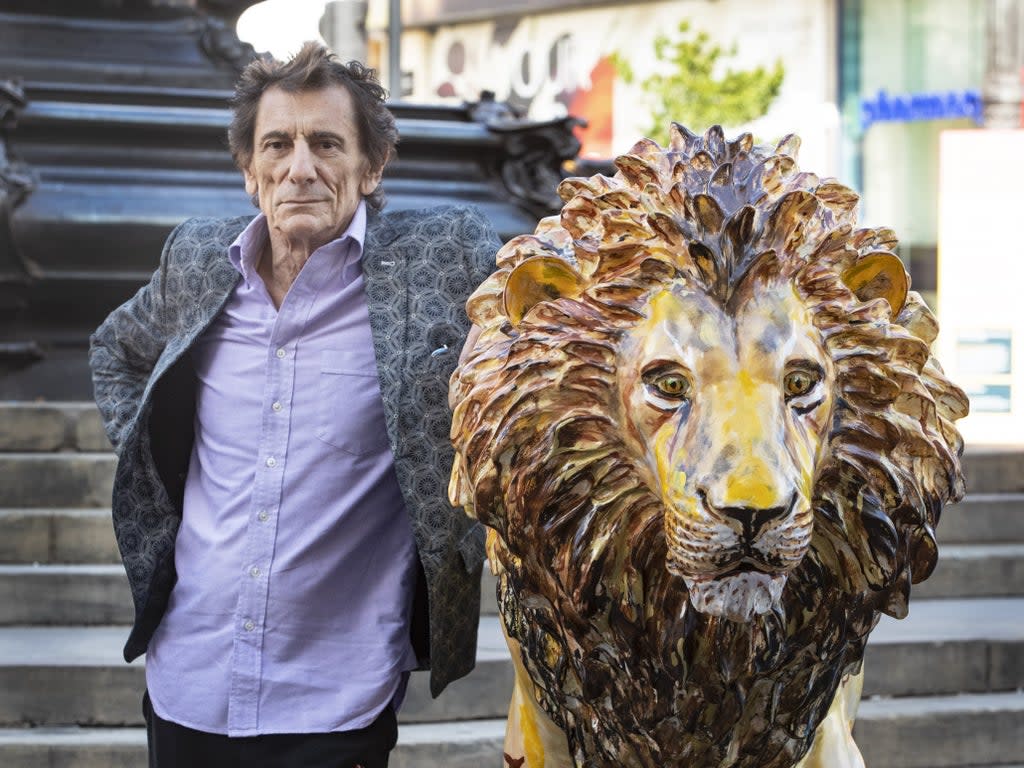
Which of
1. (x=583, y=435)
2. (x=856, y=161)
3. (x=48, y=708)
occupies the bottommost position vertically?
(x=48, y=708)

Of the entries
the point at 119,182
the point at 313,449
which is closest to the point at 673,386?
the point at 313,449

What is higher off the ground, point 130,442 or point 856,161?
point 856,161

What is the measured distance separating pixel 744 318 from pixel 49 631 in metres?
3.50

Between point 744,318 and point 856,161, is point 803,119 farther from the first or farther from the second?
point 744,318

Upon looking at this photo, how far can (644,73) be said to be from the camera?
2975 cm

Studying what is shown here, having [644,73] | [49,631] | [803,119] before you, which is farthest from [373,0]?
[49,631]

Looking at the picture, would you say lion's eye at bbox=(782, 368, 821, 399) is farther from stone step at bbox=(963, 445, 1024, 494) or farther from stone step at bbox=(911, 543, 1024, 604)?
stone step at bbox=(963, 445, 1024, 494)

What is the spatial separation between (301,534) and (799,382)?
3.59 ft

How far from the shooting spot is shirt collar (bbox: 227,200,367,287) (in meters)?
2.69

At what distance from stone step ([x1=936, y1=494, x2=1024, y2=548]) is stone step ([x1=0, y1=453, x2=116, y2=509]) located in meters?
3.05

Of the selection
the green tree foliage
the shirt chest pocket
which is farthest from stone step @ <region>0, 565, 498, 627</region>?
the green tree foliage

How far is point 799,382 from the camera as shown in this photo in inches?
74.1

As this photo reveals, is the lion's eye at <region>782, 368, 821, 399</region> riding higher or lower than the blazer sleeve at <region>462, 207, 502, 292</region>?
lower

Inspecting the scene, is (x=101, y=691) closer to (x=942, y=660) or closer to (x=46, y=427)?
(x=46, y=427)
